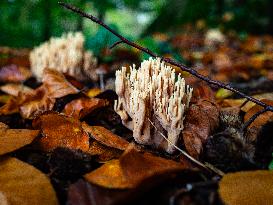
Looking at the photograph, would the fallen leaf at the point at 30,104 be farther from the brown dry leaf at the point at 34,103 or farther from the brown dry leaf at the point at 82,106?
the brown dry leaf at the point at 82,106

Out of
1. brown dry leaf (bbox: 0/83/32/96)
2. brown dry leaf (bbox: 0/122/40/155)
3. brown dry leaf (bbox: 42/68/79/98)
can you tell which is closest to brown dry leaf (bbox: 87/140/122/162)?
brown dry leaf (bbox: 0/122/40/155)

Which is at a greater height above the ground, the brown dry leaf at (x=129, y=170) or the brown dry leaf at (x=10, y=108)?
the brown dry leaf at (x=10, y=108)

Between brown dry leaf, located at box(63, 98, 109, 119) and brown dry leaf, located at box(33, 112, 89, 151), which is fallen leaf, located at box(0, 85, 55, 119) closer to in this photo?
brown dry leaf, located at box(63, 98, 109, 119)

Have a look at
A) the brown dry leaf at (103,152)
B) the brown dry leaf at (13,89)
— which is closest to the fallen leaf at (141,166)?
the brown dry leaf at (103,152)

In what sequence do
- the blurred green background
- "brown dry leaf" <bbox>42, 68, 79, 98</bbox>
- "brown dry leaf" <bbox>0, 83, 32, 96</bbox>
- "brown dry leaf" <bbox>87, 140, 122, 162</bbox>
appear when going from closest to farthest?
"brown dry leaf" <bbox>87, 140, 122, 162</bbox>, "brown dry leaf" <bbox>42, 68, 79, 98</bbox>, "brown dry leaf" <bbox>0, 83, 32, 96</bbox>, the blurred green background

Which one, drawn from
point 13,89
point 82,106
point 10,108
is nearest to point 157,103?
point 82,106

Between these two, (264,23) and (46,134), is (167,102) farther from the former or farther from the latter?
(264,23)
